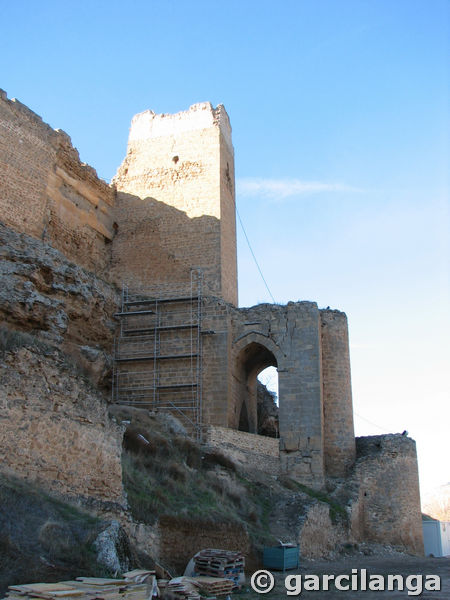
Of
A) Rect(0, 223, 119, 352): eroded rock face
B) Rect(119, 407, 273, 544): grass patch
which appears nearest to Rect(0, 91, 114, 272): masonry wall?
Rect(0, 223, 119, 352): eroded rock face

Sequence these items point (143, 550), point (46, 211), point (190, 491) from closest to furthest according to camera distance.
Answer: point (143, 550), point (190, 491), point (46, 211)

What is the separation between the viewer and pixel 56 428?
7637 mm

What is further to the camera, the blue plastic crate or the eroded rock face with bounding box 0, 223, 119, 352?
the eroded rock face with bounding box 0, 223, 119, 352

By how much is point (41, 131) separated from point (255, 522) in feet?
37.6

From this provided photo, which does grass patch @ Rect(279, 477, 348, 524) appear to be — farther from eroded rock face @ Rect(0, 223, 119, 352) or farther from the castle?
eroded rock face @ Rect(0, 223, 119, 352)

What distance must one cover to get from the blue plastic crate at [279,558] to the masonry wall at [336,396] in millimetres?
6619

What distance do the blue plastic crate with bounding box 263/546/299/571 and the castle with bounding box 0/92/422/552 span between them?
4.86 m

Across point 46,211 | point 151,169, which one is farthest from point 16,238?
point 151,169

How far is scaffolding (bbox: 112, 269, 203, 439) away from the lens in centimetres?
1725

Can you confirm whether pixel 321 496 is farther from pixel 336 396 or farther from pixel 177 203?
pixel 177 203

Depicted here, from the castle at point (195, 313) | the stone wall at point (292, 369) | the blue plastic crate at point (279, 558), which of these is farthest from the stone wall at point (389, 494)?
the blue plastic crate at point (279, 558)

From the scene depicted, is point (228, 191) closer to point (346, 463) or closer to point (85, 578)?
point (346, 463)

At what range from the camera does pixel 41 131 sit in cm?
1706

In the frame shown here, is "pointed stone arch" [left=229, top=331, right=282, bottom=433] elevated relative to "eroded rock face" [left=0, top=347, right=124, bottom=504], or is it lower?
elevated
